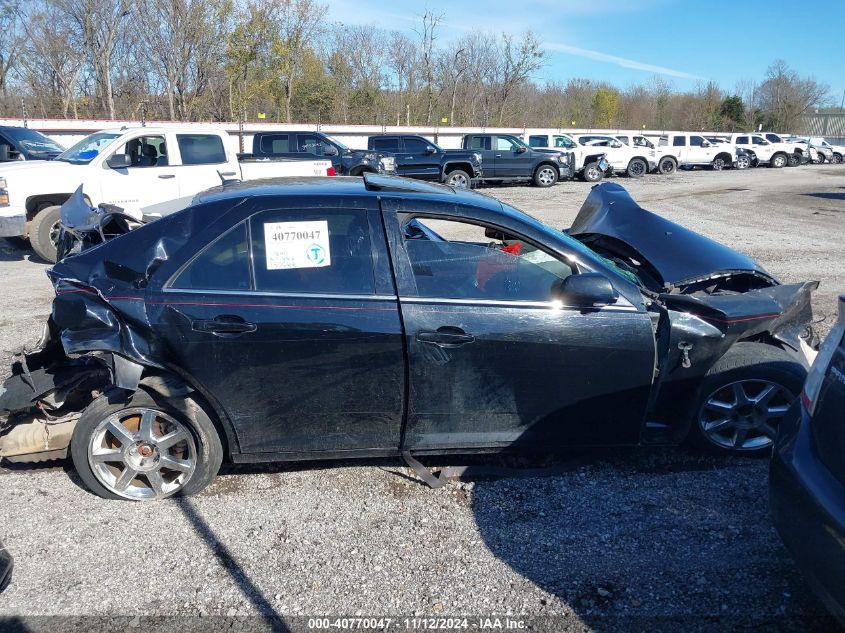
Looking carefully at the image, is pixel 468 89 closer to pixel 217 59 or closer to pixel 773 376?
pixel 217 59

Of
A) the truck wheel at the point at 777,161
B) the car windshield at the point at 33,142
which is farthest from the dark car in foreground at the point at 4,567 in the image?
the truck wheel at the point at 777,161

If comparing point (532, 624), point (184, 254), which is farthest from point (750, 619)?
point (184, 254)

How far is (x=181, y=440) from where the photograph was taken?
3.59 metres

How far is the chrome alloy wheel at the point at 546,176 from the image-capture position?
2330 centimetres

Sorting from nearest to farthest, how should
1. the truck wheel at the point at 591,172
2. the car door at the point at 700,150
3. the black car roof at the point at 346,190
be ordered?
1. the black car roof at the point at 346,190
2. the truck wheel at the point at 591,172
3. the car door at the point at 700,150

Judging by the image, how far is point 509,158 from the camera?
22.9 m

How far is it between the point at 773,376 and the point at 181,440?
131 inches

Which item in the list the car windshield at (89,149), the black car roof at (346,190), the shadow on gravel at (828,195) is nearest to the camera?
the black car roof at (346,190)

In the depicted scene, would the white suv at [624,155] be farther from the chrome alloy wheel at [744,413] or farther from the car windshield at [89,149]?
the chrome alloy wheel at [744,413]

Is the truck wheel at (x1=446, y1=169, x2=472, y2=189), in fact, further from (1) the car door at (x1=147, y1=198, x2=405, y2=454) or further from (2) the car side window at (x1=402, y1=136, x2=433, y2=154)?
(1) the car door at (x1=147, y1=198, x2=405, y2=454)

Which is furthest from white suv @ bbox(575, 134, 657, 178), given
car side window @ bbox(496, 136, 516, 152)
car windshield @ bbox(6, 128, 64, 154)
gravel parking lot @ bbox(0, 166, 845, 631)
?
gravel parking lot @ bbox(0, 166, 845, 631)

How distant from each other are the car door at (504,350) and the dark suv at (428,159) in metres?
17.2

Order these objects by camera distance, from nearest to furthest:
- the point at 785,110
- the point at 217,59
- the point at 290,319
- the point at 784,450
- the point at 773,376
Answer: the point at 784,450, the point at 290,319, the point at 773,376, the point at 217,59, the point at 785,110

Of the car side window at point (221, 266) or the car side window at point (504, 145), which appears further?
the car side window at point (504, 145)
